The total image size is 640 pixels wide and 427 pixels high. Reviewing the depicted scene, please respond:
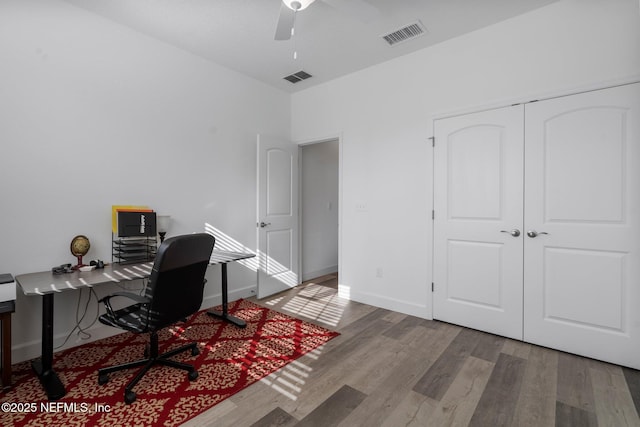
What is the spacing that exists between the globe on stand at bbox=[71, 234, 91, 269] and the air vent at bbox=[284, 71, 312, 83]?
295 cm

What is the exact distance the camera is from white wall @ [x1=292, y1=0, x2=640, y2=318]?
2430mm

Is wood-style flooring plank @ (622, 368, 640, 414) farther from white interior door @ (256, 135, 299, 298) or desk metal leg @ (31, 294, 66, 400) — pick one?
desk metal leg @ (31, 294, 66, 400)

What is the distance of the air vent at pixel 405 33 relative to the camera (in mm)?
2916

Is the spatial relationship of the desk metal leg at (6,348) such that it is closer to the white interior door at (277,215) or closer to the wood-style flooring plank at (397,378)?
the wood-style flooring plank at (397,378)

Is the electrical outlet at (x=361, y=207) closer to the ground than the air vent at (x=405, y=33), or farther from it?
closer to the ground

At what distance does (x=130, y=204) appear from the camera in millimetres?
2988

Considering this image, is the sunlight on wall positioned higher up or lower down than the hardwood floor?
higher up

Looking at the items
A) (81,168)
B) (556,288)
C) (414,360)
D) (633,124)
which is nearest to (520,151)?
(633,124)

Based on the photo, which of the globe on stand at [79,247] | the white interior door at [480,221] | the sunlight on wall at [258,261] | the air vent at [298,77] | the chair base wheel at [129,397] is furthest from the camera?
the air vent at [298,77]

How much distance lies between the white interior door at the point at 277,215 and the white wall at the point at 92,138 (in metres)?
0.42

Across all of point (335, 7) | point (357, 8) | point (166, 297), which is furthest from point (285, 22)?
point (166, 297)

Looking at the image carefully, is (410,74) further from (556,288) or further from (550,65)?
(556,288)

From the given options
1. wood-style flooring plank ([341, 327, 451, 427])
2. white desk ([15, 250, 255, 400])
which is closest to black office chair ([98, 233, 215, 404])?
white desk ([15, 250, 255, 400])

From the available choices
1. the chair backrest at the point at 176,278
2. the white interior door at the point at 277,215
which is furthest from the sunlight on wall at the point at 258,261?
the chair backrest at the point at 176,278
